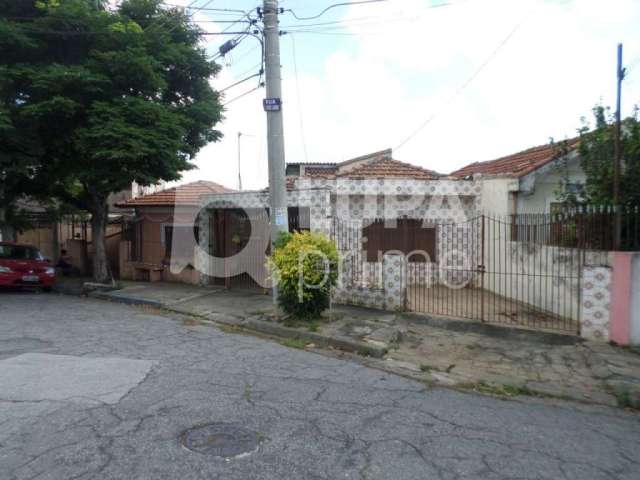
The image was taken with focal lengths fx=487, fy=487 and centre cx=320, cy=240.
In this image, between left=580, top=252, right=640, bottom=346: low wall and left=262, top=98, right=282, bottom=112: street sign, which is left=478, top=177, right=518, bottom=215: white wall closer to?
left=580, top=252, right=640, bottom=346: low wall

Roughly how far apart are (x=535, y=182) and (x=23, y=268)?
13.6 m

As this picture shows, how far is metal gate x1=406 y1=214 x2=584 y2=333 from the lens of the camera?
8555 mm

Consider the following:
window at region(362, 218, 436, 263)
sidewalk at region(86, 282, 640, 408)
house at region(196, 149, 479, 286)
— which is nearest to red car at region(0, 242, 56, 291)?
house at region(196, 149, 479, 286)

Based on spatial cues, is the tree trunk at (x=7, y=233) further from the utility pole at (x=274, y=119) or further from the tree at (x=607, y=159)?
the tree at (x=607, y=159)

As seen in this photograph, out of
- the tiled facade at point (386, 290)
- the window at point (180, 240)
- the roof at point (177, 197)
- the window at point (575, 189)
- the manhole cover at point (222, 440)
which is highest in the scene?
the roof at point (177, 197)

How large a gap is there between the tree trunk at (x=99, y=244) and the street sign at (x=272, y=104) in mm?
7616

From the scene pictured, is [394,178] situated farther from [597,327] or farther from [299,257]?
[597,327]

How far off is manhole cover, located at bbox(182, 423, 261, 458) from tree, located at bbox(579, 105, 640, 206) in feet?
22.4

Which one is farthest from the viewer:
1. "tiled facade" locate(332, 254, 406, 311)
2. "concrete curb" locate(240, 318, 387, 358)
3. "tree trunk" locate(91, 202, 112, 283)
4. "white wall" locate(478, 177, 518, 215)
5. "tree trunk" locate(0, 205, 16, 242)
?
"tree trunk" locate(0, 205, 16, 242)

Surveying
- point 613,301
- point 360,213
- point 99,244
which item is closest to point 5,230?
point 99,244

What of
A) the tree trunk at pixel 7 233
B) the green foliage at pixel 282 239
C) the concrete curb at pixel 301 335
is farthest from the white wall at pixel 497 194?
the tree trunk at pixel 7 233

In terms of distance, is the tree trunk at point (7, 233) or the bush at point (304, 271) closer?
the bush at point (304, 271)

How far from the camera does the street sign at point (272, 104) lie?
9.36 meters

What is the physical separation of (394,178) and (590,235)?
5.33 meters
